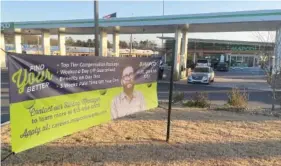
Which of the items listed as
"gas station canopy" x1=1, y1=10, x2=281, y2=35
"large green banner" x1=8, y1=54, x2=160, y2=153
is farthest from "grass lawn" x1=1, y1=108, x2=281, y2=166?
"gas station canopy" x1=1, y1=10, x2=281, y2=35

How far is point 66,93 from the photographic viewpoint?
14.8 ft

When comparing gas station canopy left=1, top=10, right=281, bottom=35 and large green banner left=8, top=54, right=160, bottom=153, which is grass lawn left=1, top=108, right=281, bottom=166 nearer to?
large green banner left=8, top=54, right=160, bottom=153

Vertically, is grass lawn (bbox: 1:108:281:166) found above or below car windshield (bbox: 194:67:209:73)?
below

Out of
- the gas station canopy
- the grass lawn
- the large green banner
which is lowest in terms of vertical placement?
the grass lawn

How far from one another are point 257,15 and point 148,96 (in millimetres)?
14642

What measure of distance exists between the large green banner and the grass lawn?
33 centimetres

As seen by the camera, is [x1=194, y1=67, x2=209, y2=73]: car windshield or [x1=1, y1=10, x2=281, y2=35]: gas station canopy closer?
[x1=1, y1=10, x2=281, y2=35]: gas station canopy

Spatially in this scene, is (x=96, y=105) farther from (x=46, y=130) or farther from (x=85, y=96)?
(x=46, y=130)

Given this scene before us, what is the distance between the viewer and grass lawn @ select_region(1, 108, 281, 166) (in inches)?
165

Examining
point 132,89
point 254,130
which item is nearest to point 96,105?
point 132,89

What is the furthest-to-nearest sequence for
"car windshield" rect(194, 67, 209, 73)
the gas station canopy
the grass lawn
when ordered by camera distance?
1. "car windshield" rect(194, 67, 209, 73)
2. the gas station canopy
3. the grass lawn

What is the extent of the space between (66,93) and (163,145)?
2051 millimetres

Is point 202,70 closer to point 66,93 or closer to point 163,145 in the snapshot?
point 163,145

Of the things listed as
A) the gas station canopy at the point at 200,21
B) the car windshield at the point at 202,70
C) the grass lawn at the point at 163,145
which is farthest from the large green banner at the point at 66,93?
the car windshield at the point at 202,70
